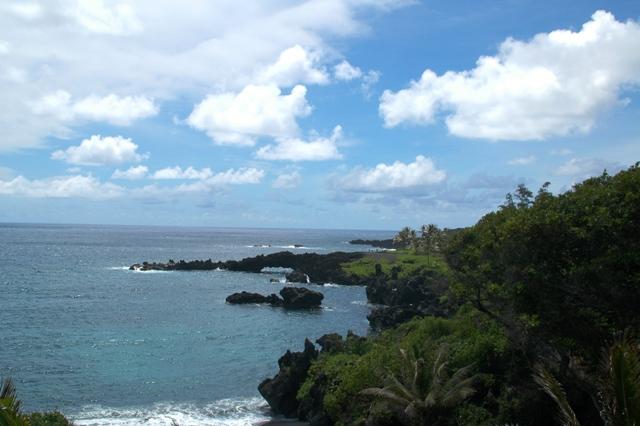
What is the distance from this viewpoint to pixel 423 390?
2288 centimetres

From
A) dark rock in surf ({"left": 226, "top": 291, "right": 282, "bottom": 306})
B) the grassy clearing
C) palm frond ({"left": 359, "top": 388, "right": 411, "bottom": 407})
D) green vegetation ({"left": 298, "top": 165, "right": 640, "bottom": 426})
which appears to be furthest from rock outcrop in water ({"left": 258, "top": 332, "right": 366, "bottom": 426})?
the grassy clearing

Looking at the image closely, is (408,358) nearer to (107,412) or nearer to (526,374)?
(526,374)

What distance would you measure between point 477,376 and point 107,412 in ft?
72.5

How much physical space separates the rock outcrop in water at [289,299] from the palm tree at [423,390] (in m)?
52.2

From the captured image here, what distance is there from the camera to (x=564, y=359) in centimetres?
1989

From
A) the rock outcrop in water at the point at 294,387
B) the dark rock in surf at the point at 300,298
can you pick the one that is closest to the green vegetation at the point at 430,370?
the rock outcrop in water at the point at 294,387

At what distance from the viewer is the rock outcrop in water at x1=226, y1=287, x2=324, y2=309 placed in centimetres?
7550

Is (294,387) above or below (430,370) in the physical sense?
below

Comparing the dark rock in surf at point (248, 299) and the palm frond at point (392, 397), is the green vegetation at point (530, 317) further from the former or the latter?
the dark rock in surf at point (248, 299)

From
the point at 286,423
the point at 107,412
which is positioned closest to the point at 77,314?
the point at 107,412

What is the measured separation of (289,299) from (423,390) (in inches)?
2164

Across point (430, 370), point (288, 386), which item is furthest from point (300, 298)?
point (430, 370)

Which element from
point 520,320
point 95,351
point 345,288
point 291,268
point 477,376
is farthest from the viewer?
point 291,268

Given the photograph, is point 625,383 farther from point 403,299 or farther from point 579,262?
point 403,299
